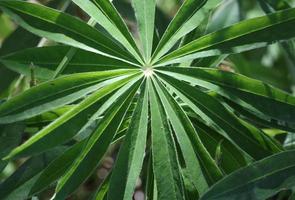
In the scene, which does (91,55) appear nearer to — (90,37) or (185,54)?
(90,37)

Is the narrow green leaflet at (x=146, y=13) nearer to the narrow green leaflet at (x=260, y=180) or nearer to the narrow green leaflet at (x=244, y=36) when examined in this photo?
the narrow green leaflet at (x=244, y=36)

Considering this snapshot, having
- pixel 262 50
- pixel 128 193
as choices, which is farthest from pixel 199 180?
pixel 262 50

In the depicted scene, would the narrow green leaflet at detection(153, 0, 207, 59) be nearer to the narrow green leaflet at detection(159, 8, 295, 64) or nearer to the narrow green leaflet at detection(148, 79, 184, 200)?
the narrow green leaflet at detection(159, 8, 295, 64)

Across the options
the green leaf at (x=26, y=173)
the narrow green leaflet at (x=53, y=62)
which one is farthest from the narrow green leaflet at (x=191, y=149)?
the green leaf at (x=26, y=173)

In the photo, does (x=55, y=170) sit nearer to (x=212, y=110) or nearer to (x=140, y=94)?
(x=140, y=94)

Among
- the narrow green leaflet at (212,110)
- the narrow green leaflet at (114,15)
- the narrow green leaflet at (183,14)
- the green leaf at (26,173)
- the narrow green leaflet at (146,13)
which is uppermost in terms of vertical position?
the narrow green leaflet at (183,14)
